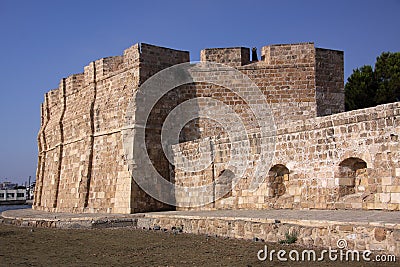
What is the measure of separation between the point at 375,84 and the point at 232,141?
11705 millimetres

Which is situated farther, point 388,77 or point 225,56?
point 388,77

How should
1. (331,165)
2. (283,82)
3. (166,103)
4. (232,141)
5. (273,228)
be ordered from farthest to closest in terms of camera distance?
(283,82)
(166,103)
(232,141)
(331,165)
(273,228)

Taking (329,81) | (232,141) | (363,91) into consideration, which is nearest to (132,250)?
(232,141)

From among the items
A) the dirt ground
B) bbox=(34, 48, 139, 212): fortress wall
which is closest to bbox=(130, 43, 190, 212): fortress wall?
bbox=(34, 48, 139, 212): fortress wall

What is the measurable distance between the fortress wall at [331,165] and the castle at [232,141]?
0.06ft

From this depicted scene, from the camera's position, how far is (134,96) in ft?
45.4

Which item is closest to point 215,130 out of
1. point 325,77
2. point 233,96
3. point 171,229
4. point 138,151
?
point 233,96

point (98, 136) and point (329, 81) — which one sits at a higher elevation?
point (329, 81)

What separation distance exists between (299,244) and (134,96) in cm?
787

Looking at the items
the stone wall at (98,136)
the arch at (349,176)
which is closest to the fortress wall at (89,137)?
the stone wall at (98,136)

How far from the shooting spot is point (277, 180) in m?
11.0

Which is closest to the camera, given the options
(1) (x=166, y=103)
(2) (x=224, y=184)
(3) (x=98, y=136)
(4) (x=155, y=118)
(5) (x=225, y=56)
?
(2) (x=224, y=184)

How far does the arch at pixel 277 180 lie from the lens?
1093 cm

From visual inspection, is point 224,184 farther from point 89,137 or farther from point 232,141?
point 89,137
